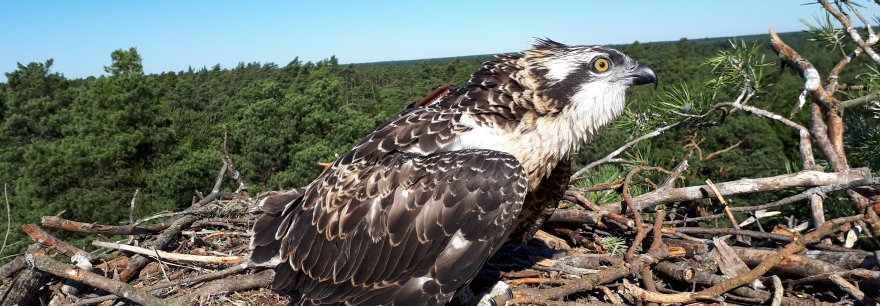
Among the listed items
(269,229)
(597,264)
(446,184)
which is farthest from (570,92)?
(269,229)

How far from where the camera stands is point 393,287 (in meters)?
3.36

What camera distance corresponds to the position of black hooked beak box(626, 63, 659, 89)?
375cm

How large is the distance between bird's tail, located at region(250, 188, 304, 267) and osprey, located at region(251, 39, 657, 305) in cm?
1

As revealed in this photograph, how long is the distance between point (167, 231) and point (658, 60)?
6376 cm

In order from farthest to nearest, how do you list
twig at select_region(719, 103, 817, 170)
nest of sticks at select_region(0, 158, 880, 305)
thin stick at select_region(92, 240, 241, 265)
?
twig at select_region(719, 103, 817, 170) → thin stick at select_region(92, 240, 241, 265) → nest of sticks at select_region(0, 158, 880, 305)

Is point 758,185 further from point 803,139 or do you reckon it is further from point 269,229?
point 269,229

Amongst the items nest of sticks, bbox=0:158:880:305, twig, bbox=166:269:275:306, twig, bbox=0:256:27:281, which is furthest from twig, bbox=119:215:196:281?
twig, bbox=166:269:275:306

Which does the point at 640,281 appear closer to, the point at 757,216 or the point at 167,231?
the point at 757,216

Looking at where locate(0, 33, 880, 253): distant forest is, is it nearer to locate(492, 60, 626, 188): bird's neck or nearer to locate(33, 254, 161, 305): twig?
locate(492, 60, 626, 188): bird's neck

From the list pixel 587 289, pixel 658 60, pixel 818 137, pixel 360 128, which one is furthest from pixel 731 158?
pixel 658 60

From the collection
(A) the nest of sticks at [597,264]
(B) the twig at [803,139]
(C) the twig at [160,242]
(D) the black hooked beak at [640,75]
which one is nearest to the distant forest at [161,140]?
(B) the twig at [803,139]

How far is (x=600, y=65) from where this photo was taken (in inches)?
142

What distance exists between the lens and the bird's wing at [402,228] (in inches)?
124

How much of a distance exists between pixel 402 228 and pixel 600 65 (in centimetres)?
159
